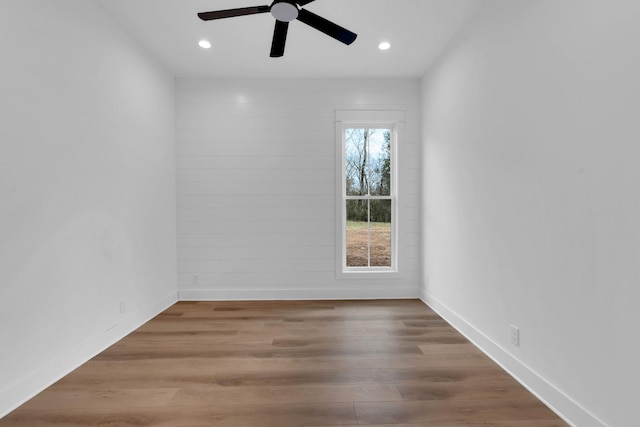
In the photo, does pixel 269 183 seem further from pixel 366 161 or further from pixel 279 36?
pixel 279 36

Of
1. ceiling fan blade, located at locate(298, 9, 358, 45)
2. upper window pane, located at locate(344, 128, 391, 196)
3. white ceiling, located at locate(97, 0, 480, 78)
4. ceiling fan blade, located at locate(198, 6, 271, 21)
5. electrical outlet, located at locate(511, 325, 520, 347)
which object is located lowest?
electrical outlet, located at locate(511, 325, 520, 347)

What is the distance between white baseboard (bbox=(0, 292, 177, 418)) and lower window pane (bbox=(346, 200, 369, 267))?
258 cm

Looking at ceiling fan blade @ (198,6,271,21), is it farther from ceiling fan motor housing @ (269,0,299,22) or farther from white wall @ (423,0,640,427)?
white wall @ (423,0,640,427)

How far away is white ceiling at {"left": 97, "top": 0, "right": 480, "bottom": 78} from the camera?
8.89 ft

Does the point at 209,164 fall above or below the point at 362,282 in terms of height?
above

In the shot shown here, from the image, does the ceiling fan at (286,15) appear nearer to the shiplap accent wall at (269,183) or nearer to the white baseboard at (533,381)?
the shiplap accent wall at (269,183)

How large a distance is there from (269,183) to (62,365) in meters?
2.71

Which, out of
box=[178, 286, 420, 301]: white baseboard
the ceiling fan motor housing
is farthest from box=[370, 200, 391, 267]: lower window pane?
the ceiling fan motor housing

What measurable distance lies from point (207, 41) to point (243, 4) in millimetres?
804

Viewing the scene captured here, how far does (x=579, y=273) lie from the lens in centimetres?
169

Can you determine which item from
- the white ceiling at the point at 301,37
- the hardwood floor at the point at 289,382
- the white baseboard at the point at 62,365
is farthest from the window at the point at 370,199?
the white baseboard at the point at 62,365

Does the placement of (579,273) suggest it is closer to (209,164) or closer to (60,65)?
(60,65)

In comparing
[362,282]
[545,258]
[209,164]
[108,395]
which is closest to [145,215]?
[209,164]

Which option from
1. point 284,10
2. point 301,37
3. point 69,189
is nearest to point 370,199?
point 301,37
